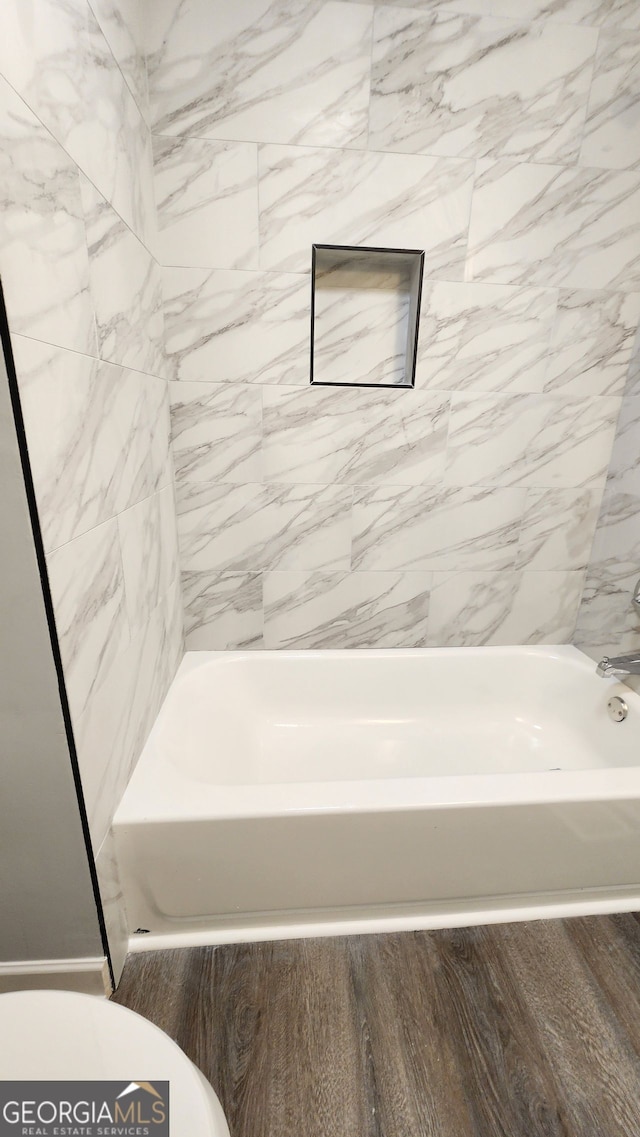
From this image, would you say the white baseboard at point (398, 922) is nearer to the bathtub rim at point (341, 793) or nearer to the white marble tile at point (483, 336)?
the bathtub rim at point (341, 793)

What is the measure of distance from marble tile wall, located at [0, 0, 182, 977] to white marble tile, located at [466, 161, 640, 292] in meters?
1.07

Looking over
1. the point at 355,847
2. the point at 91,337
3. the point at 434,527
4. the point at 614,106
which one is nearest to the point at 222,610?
the point at 434,527

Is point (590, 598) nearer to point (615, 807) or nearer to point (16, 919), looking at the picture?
point (615, 807)

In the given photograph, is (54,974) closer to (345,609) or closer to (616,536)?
(345,609)

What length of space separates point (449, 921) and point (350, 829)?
1.35 ft

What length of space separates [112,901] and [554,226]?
7.62 ft

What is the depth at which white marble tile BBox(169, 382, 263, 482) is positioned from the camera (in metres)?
1.65

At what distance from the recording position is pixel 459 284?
1.61 metres

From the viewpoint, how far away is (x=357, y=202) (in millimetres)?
1514

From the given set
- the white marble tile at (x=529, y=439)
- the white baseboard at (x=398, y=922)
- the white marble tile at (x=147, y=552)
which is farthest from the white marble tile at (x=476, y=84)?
the white baseboard at (x=398, y=922)

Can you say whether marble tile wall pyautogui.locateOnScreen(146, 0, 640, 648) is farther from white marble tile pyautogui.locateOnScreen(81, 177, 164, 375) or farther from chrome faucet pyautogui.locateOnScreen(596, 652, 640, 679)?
chrome faucet pyautogui.locateOnScreen(596, 652, 640, 679)

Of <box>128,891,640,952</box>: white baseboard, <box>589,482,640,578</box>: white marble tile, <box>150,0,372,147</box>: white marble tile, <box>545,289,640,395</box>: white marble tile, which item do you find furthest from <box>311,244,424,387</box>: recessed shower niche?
<box>128,891,640,952</box>: white baseboard

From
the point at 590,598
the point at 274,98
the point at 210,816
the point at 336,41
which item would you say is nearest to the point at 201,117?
the point at 274,98

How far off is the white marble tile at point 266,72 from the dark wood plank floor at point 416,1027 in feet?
7.49
